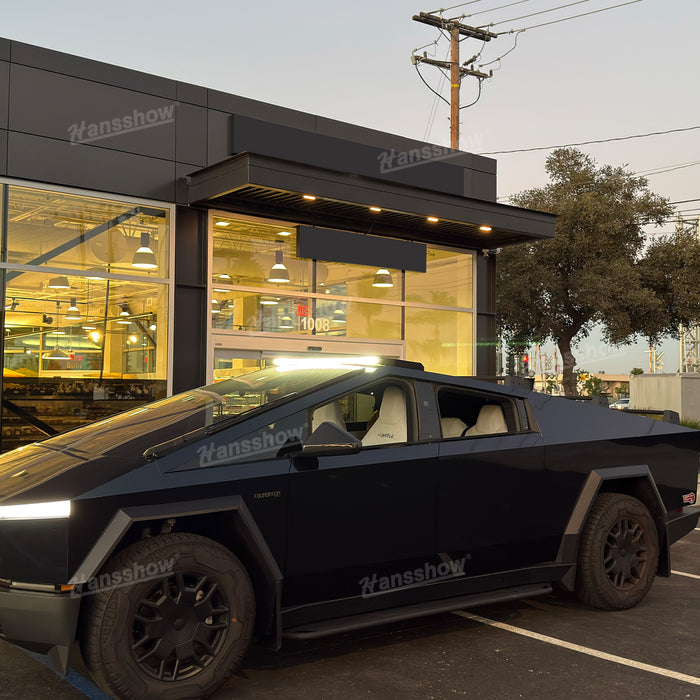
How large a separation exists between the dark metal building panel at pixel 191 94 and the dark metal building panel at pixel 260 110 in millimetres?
114

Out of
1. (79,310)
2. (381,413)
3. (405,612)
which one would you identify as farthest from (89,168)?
(405,612)

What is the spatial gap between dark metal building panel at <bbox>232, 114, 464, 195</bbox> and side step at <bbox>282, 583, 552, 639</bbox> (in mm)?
7947

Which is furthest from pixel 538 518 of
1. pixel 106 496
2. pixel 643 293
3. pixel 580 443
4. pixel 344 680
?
pixel 643 293

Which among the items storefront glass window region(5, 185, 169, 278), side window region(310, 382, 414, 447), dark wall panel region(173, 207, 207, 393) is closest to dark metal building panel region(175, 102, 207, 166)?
dark wall panel region(173, 207, 207, 393)

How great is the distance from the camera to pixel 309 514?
4281 millimetres

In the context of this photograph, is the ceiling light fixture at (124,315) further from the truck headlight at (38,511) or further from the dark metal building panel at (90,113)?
the truck headlight at (38,511)

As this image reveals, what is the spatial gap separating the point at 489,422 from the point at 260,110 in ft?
29.7

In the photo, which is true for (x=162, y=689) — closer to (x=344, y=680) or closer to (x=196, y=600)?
(x=196, y=600)

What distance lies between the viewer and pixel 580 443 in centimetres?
548

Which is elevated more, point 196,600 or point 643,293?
point 643,293

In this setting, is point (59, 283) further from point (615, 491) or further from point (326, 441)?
point (615, 491)

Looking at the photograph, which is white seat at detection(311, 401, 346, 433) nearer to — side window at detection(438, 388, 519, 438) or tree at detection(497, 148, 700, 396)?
side window at detection(438, 388, 519, 438)

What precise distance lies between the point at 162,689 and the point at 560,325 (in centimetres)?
2304

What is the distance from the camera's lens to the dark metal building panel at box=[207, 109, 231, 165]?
12.4 meters
